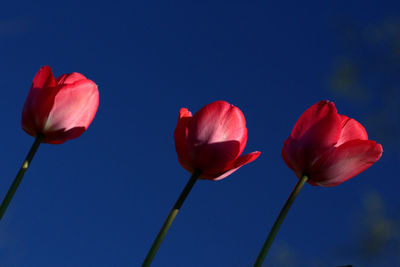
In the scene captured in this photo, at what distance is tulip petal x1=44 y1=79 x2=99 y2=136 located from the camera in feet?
1.78

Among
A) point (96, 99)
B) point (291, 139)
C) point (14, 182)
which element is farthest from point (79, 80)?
point (291, 139)

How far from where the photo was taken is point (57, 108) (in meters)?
0.54

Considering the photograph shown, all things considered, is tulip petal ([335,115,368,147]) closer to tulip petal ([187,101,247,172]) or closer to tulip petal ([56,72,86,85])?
tulip petal ([187,101,247,172])

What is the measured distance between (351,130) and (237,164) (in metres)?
0.14

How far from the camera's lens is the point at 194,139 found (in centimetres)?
50

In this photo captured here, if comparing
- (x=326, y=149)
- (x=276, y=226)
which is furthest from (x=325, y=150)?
(x=276, y=226)

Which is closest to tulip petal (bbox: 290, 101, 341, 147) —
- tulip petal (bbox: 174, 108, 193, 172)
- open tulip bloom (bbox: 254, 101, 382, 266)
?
open tulip bloom (bbox: 254, 101, 382, 266)

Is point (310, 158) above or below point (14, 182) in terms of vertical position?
above

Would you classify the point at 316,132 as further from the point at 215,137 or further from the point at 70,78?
the point at 70,78

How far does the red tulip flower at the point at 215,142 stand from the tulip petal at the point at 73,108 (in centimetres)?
12

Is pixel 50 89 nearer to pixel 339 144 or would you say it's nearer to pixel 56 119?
pixel 56 119

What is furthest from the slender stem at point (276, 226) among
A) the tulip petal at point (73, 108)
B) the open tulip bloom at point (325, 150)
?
the tulip petal at point (73, 108)

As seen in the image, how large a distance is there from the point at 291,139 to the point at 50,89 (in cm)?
27

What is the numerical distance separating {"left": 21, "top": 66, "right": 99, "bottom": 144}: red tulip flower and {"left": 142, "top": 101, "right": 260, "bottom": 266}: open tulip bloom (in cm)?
12
